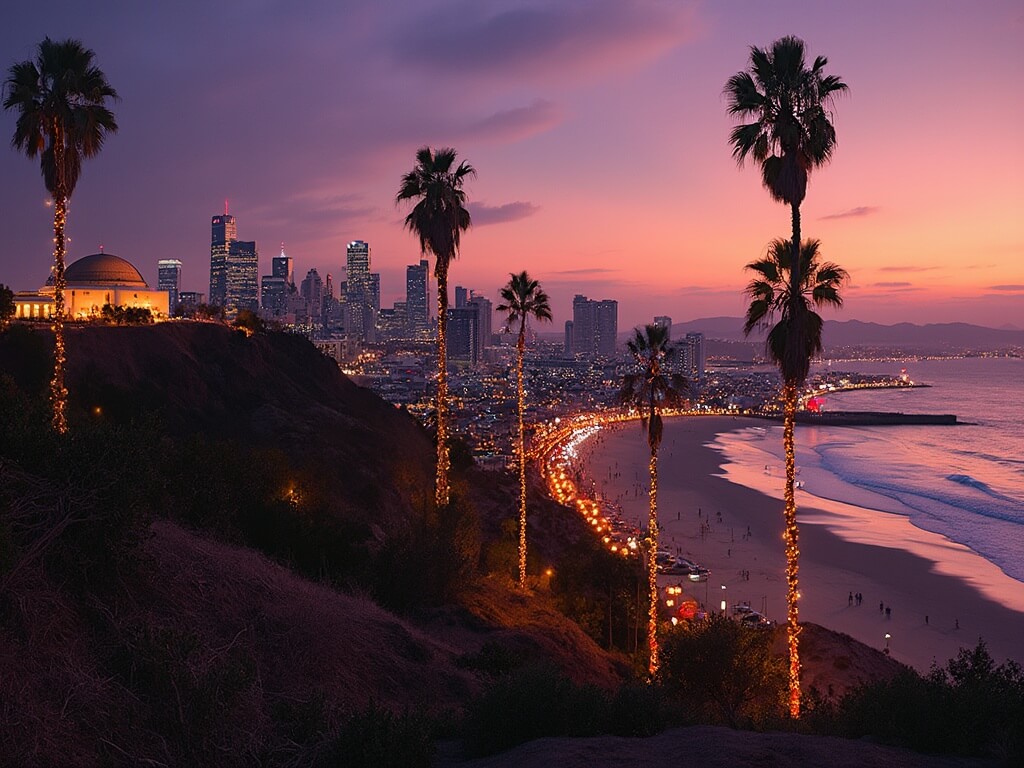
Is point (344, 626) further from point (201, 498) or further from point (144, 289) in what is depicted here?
point (144, 289)

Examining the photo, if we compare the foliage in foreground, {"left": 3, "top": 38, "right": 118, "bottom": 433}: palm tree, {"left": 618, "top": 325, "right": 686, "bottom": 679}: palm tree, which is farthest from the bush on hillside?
{"left": 3, "top": 38, "right": 118, "bottom": 433}: palm tree

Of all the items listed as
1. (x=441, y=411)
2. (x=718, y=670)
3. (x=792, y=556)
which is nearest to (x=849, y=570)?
(x=792, y=556)

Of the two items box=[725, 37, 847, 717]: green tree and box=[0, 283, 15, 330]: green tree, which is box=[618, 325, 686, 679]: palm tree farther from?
box=[0, 283, 15, 330]: green tree

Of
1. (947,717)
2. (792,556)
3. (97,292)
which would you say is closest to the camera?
(947,717)

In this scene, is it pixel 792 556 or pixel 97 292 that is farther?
pixel 97 292

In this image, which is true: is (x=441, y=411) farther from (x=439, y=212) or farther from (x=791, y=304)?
(x=791, y=304)

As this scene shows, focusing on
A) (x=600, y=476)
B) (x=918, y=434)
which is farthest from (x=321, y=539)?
(x=918, y=434)
